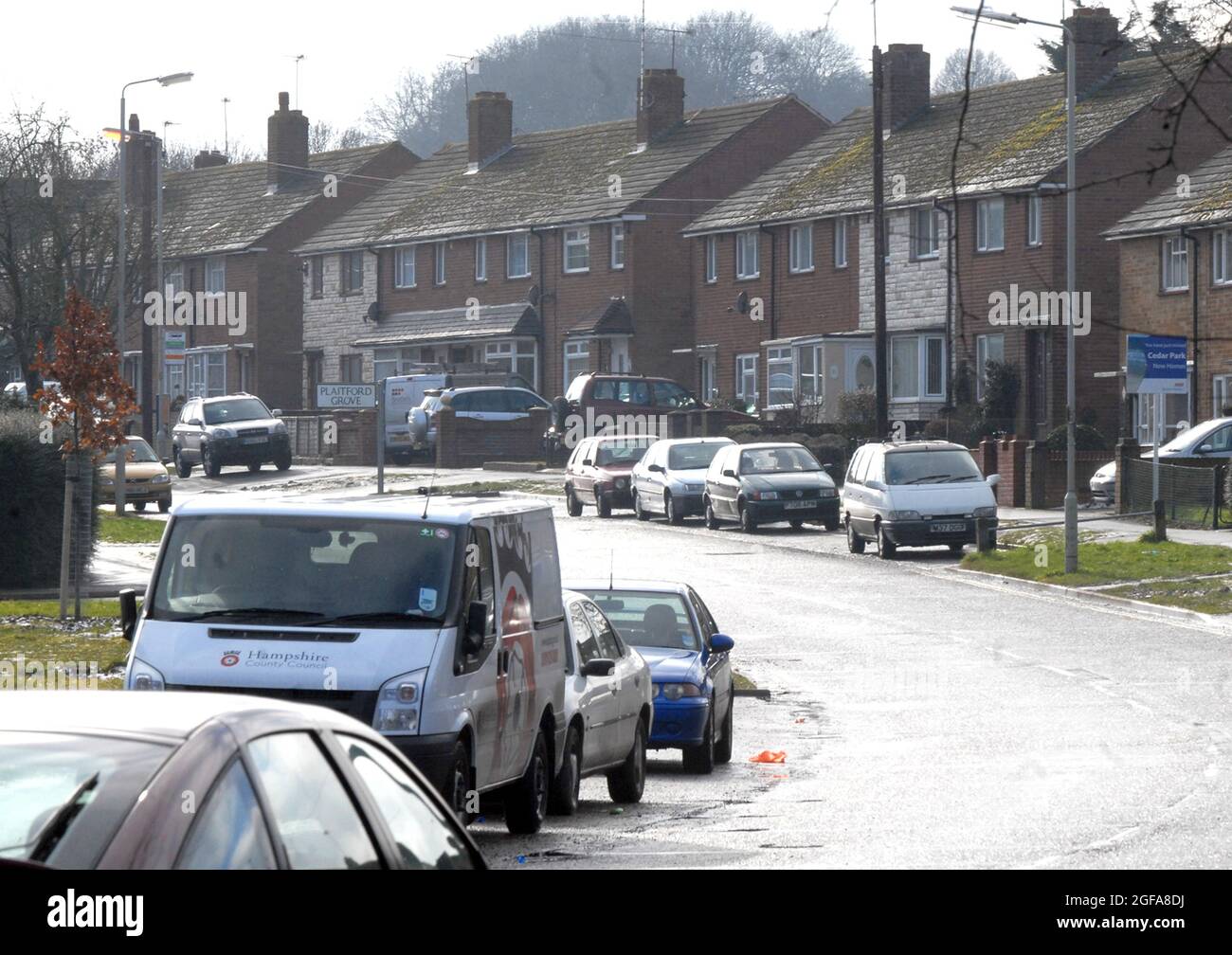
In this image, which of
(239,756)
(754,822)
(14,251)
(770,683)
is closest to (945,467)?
(770,683)

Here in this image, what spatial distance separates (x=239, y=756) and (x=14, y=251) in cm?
5061

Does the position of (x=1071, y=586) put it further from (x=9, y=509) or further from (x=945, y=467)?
(x=9, y=509)

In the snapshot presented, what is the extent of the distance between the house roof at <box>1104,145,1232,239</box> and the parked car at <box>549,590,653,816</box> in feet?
116

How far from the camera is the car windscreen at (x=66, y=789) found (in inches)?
158

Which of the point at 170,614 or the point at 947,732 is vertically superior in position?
the point at 170,614

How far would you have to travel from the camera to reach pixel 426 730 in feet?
35.4

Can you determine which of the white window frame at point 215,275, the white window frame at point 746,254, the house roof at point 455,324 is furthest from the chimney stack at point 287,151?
the white window frame at point 746,254

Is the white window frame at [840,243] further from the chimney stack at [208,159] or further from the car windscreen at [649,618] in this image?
the car windscreen at [649,618]

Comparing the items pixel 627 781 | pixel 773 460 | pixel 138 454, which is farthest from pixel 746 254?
pixel 627 781

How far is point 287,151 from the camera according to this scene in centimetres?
8212

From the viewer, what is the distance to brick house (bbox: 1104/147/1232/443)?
47781 mm

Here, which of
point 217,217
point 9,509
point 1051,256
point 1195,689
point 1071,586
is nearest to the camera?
point 1195,689

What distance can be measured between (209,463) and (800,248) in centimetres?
1725

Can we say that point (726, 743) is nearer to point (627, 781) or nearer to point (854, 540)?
point (627, 781)
